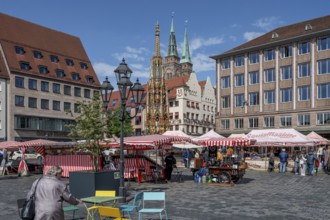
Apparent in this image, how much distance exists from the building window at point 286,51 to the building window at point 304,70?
82.2 inches

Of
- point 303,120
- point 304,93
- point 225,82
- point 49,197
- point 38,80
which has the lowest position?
point 49,197

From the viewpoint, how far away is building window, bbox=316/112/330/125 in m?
47.3

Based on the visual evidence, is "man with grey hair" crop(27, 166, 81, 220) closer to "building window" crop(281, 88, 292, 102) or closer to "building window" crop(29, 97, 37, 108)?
"building window" crop(281, 88, 292, 102)

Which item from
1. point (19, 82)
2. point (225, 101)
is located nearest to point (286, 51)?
point (225, 101)

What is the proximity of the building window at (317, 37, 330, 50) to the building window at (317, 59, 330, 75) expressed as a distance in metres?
1.53

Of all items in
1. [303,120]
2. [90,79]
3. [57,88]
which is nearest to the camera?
[303,120]

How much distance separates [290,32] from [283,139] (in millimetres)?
29844

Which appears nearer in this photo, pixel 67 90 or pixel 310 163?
pixel 310 163

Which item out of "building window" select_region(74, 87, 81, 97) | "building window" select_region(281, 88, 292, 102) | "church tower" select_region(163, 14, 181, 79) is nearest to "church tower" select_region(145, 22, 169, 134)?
"building window" select_region(74, 87, 81, 97)

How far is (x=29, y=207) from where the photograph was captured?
255 inches

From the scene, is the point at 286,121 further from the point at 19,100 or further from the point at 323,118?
the point at 19,100

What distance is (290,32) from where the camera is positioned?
53.8 m

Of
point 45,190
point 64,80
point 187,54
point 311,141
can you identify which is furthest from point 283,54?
point 187,54

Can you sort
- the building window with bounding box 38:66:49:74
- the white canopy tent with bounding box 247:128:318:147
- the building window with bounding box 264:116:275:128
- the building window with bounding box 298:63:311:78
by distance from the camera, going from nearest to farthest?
the white canopy tent with bounding box 247:128:318:147 < the building window with bounding box 298:63:311:78 < the building window with bounding box 264:116:275:128 < the building window with bounding box 38:66:49:74
